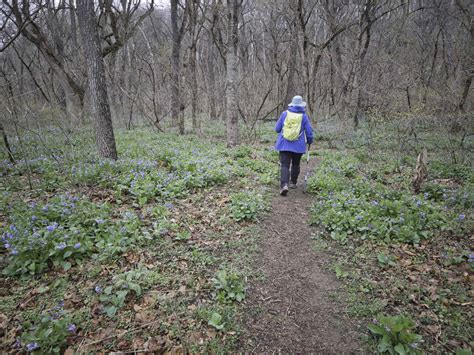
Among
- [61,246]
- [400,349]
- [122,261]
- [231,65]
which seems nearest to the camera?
[400,349]

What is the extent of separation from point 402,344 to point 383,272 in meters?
1.21

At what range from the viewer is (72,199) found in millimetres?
4430

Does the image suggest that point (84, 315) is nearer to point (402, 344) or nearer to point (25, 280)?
point (25, 280)

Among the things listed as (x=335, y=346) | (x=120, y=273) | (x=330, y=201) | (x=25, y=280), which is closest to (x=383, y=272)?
(x=335, y=346)

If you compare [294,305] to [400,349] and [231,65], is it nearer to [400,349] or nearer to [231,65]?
[400,349]

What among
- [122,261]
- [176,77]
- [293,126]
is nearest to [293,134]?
[293,126]

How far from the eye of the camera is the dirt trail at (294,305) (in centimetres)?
266

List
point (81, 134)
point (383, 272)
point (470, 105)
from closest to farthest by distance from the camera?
point (383, 272), point (470, 105), point (81, 134)

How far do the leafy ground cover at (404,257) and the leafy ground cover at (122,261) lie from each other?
4.71ft

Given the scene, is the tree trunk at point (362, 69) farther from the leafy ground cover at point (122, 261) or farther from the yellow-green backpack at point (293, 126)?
the leafy ground cover at point (122, 261)

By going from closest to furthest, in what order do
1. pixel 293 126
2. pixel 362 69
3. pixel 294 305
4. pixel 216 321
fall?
pixel 216 321, pixel 294 305, pixel 293 126, pixel 362 69

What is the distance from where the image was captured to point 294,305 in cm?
314

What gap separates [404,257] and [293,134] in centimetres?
322

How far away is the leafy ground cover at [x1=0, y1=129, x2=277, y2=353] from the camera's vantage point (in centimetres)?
258
